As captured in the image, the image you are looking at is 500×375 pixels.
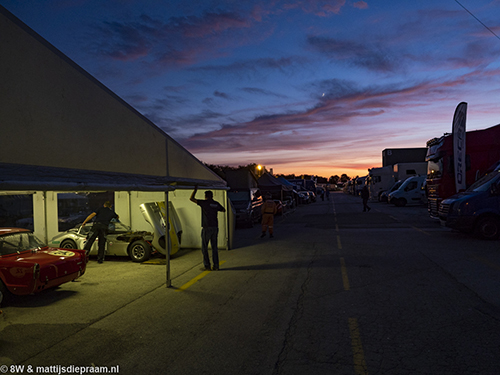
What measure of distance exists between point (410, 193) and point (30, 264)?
101 feet

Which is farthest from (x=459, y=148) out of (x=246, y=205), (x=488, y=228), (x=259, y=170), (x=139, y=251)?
(x=259, y=170)

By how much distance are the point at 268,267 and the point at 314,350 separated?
194 inches

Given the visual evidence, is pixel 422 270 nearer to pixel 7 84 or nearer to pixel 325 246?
pixel 325 246

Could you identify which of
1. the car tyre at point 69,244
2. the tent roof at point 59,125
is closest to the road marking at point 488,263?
the tent roof at point 59,125

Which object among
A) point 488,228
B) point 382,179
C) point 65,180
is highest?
point 382,179

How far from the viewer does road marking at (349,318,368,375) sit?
400 cm

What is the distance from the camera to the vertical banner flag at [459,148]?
15.8m

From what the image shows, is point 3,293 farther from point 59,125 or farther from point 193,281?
point 193,281

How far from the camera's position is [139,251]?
Answer: 1101 cm

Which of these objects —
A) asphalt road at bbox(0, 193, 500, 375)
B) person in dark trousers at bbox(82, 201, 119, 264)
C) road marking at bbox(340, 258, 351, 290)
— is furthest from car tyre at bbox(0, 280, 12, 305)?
road marking at bbox(340, 258, 351, 290)

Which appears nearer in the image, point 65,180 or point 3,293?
point 65,180

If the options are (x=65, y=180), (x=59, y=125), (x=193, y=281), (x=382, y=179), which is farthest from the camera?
(x=382, y=179)

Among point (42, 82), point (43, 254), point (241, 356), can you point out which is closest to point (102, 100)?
point (42, 82)

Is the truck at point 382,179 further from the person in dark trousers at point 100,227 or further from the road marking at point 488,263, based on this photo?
the person in dark trousers at point 100,227
